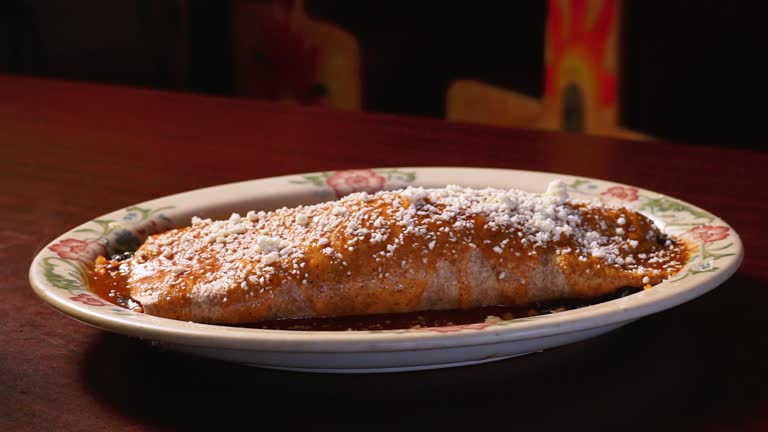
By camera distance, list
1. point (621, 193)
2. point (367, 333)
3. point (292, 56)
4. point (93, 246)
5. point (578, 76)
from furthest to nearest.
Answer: point (292, 56) → point (578, 76) → point (621, 193) → point (93, 246) → point (367, 333)

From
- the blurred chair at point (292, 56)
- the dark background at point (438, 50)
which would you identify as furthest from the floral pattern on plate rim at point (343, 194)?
the blurred chair at point (292, 56)

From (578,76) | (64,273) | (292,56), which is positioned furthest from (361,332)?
(292,56)

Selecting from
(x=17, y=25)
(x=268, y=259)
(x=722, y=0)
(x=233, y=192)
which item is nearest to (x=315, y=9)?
(x=17, y=25)

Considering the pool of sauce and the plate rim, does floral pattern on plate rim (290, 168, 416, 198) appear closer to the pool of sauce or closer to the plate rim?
the pool of sauce

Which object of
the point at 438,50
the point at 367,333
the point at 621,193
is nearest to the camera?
the point at 367,333

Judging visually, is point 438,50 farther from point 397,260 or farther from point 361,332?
point 361,332

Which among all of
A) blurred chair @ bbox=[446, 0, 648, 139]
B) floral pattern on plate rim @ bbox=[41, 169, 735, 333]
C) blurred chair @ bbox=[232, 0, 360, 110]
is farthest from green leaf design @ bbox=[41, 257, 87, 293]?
blurred chair @ bbox=[232, 0, 360, 110]

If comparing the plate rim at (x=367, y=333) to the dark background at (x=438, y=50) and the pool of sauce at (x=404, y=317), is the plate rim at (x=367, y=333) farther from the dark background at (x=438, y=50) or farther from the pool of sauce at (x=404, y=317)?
the dark background at (x=438, y=50)
